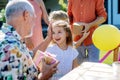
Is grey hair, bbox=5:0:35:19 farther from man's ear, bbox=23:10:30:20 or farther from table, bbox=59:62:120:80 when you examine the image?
table, bbox=59:62:120:80

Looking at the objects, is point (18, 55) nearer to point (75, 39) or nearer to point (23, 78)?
point (23, 78)

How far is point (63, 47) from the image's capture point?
12.6 feet

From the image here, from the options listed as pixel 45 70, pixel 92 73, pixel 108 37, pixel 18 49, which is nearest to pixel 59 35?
pixel 108 37

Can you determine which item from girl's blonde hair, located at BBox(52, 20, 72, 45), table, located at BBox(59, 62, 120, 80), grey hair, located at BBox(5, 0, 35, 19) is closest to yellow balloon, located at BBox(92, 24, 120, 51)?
girl's blonde hair, located at BBox(52, 20, 72, 45)

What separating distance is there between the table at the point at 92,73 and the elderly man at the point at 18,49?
0.25 meters

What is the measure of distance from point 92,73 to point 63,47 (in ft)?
3.81

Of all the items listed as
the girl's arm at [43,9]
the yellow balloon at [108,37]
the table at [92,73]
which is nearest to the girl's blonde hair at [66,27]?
the yellow balloon at [108,37]

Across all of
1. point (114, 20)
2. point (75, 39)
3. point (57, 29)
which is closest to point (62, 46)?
point (57, 29)

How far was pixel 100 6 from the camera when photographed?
418 cm

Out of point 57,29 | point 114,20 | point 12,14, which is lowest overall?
point 114,20

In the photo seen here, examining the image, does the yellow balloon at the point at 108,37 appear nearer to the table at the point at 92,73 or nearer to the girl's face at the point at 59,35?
the girl's face at the point at 59,35

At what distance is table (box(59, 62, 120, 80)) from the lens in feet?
8.31

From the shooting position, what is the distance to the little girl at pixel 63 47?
372cm

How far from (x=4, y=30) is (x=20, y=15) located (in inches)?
8.0
